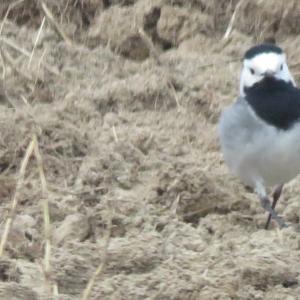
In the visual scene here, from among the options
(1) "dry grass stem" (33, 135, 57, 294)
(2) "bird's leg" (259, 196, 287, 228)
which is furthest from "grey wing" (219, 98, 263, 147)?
(1) "dry grass stem" (33, 135, 57, 294)

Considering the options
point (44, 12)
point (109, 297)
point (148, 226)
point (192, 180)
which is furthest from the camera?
point (44, 12)

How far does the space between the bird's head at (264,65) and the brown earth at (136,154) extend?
1.56 feet

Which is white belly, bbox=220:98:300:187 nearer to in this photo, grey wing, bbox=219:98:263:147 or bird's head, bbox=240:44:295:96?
grey wing, bbox=219:98:263:147

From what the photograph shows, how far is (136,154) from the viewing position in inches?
219

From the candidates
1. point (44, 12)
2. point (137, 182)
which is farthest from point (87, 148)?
point (44, 12)

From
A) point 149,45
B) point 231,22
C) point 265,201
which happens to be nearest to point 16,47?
point 149,45

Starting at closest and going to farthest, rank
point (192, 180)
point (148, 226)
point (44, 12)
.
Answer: point (148, 226) < point (192, 180) < point (44, 12)

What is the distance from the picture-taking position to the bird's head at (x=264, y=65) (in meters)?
4.97

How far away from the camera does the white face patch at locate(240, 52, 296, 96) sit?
16.3 ft

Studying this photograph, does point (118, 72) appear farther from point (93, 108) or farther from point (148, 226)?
point (148, 226)

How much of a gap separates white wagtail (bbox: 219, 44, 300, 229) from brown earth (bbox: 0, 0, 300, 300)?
0.22 meters

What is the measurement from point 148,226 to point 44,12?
6.46 feet

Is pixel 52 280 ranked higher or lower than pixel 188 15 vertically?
lower

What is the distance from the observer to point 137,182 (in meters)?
5.37
